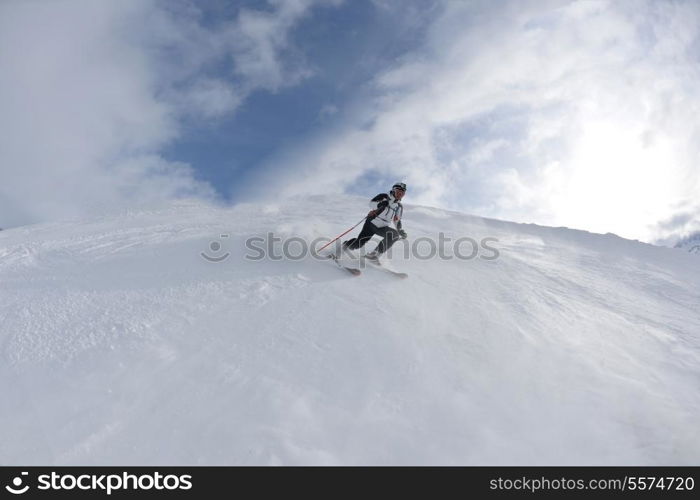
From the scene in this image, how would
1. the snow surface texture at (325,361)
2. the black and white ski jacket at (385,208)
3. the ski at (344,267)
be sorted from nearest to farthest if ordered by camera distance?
Result: the snow surface texture at (325,361), the ski at (344,267), the black and white ski jacket at (385,208)

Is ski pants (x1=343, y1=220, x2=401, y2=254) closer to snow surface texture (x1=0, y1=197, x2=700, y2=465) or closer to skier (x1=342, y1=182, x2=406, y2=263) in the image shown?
skier (x1=342, y1=182, x2=406, y2=263)

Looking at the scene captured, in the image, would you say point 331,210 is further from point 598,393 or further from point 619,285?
point 598,393

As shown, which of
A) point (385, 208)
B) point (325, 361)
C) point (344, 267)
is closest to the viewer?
point (325, 361)

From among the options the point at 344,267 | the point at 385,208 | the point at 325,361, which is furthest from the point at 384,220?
the point at 325,361

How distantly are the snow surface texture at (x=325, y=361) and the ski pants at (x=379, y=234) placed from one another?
851mm

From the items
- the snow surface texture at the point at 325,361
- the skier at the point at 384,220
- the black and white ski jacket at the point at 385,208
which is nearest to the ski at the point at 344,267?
the snow surface texture at the point at 325,361

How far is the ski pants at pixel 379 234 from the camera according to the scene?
1108cm

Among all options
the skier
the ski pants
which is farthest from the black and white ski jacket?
the ski pants

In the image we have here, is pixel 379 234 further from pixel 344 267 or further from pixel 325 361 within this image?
pixel 325 361

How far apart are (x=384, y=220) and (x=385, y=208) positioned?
0.32 meters

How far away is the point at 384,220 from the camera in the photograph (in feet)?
36.2

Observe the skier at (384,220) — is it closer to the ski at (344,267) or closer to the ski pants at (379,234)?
the ski pants at (379,234)

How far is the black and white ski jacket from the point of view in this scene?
36.0ft

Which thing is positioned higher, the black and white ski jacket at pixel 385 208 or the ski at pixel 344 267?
the black and white ski jacket at pixel 385 208
